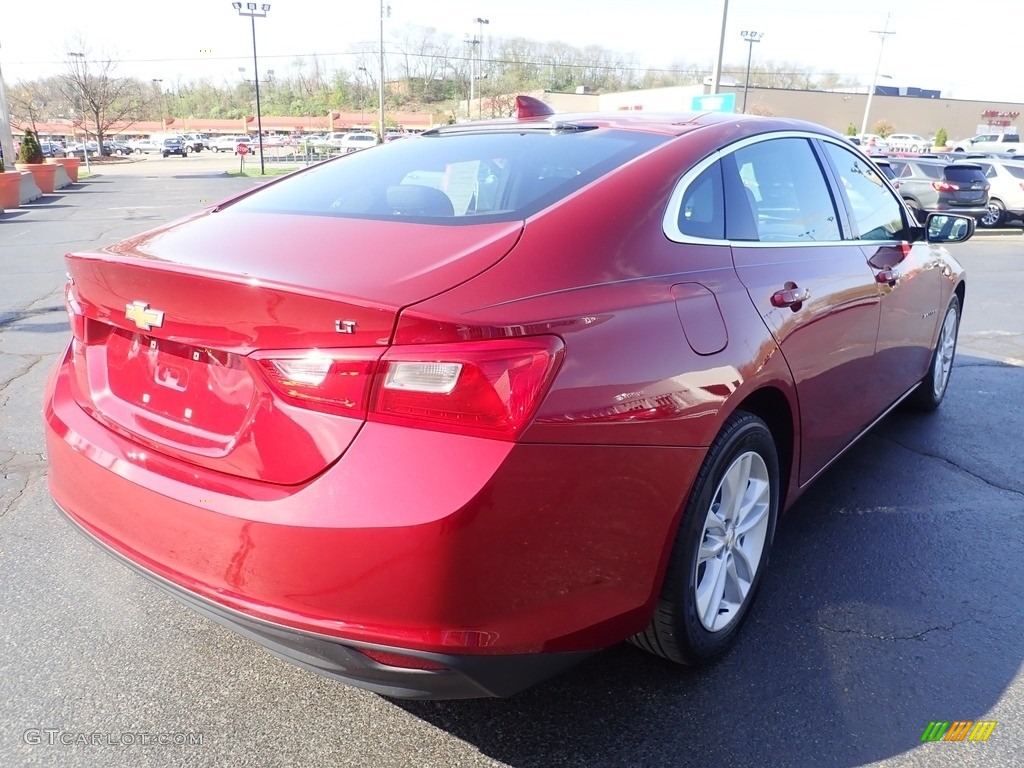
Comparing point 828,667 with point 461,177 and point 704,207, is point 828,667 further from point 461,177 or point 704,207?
point 461,177

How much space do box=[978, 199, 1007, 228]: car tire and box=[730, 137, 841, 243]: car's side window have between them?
59.9ft

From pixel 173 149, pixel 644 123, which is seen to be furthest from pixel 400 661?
pixel 173 149

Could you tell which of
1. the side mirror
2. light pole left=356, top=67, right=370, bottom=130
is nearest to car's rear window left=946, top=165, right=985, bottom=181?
the side mirror

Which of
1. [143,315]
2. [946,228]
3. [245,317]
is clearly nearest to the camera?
[245,317]

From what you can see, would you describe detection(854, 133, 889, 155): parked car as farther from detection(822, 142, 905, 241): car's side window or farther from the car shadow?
the car shadow

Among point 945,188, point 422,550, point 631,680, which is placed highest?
point 422,550

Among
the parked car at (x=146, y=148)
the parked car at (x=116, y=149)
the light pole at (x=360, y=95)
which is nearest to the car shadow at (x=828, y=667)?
the parked car at (x=116, y=149)

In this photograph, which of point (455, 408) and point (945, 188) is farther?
point (945, 188)

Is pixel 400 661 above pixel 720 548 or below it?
above

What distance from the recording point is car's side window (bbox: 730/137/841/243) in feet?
8.93

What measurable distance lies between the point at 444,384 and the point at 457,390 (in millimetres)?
31

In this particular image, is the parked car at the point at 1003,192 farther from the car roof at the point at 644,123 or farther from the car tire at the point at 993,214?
the car roof at the point at 644,123

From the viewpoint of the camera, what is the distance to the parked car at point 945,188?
17.6 metres

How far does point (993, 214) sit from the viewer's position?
18500 mm
